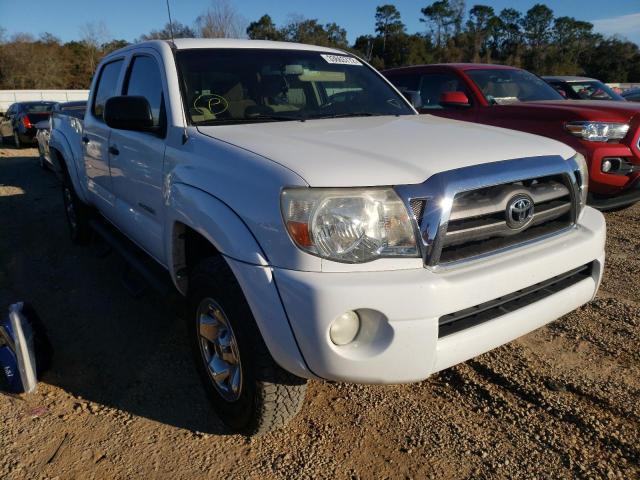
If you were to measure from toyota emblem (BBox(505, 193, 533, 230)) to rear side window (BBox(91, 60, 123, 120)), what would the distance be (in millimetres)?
3068

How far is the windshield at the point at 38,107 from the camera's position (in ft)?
50.0

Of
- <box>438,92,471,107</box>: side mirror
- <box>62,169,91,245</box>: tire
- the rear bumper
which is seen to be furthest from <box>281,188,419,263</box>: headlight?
the rear bumper

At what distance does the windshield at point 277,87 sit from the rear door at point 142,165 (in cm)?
22

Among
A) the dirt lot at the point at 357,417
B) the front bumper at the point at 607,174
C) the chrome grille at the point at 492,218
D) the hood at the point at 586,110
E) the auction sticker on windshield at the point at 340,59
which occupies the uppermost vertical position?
the auction sticker on windshield at the point at 340,59

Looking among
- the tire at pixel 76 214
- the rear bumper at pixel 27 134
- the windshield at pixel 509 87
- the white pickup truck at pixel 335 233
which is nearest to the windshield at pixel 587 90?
the windshield at pixel 509 87

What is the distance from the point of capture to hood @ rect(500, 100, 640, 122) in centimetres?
512

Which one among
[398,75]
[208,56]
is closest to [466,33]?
[398,75]

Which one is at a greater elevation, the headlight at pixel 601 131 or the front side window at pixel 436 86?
the front side window at pixel 436 86

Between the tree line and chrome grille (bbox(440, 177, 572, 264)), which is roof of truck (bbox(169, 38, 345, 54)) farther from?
the tree line

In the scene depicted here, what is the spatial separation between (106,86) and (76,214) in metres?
1.60

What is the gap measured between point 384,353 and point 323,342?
0.24m

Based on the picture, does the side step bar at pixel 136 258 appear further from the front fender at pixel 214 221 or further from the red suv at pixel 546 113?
the red suv at pixel 546 113

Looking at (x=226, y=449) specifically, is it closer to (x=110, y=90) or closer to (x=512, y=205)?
(x=512, y=205)

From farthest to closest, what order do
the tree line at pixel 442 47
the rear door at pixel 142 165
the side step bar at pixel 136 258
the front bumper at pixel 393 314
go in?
1. the tree line at pixel 442 47
2. the side step bar at pixel 136 258
3. the rear door at pixel 142 165
4. the front bumper at pixel 393 314
